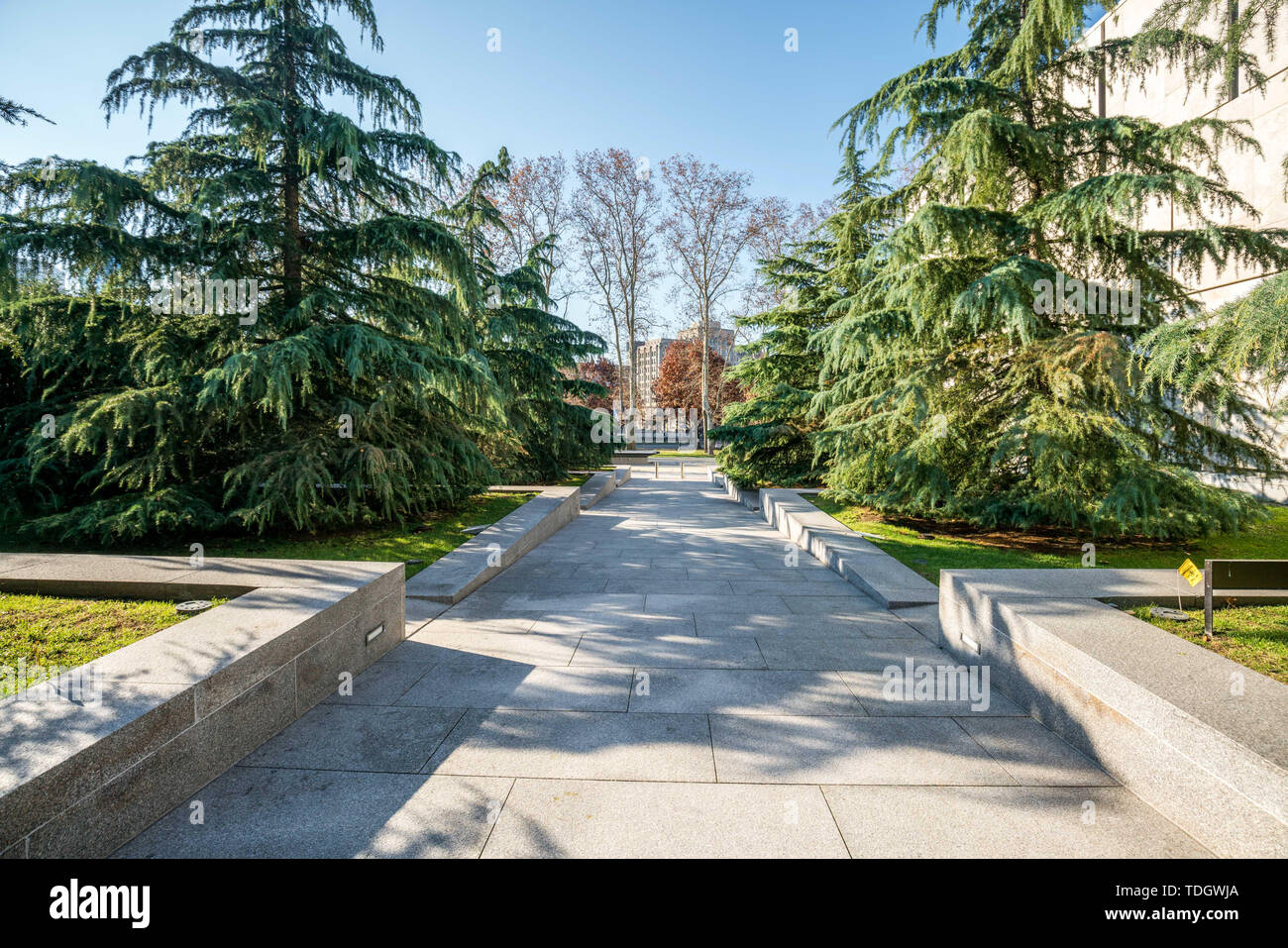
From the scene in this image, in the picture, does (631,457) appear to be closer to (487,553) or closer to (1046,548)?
(487,553)

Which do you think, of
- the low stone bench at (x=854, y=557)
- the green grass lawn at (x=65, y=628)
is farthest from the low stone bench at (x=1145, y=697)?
the green grass lawn at (x=65, y=628)

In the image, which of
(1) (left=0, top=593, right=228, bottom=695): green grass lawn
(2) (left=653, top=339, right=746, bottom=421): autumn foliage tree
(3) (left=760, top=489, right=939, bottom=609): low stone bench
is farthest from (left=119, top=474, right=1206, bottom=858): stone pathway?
(2) (left=653, top=339, right=746, bottom=421): autumn foliage tree

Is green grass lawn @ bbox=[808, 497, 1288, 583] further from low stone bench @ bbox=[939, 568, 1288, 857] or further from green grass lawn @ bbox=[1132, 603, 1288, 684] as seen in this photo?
low stone bench @ bbox=[939, 568, 1288, 857]

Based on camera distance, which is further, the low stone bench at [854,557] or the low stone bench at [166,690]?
the low stone bench at [854,557]

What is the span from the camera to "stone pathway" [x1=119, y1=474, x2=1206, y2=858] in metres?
2.74

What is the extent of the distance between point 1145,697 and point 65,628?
6.91 metres

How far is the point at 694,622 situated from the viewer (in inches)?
240

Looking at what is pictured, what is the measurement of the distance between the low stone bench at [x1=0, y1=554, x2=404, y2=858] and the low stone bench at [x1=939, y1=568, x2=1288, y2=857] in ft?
16.4

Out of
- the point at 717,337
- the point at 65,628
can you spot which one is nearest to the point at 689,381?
the point at 717,337

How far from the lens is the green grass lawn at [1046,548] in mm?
7746

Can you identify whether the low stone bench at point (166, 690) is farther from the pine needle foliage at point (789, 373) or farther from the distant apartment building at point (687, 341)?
the distant apartment building at point (687, 341)

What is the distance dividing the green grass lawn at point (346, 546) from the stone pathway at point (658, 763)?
2.68 metres

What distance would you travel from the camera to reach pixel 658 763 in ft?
11.2
